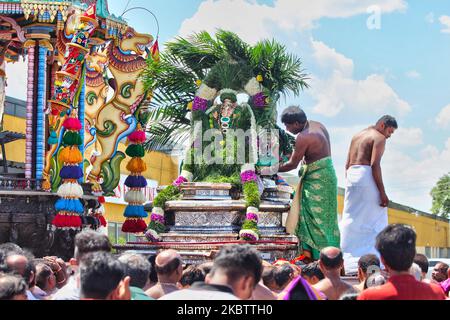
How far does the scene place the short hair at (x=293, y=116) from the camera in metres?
10.1

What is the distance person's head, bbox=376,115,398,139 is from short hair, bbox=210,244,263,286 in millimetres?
4988

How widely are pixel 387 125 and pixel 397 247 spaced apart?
192 inches

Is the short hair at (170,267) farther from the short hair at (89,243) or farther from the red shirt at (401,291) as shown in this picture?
the red shirt at (401,291)

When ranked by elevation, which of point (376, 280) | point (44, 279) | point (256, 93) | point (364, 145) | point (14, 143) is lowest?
point (44, 279)

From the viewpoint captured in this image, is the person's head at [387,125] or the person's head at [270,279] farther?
the person's head at [387,125]

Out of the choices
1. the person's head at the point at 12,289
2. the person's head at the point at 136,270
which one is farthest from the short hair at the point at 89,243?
the person's head at the point at 12,289

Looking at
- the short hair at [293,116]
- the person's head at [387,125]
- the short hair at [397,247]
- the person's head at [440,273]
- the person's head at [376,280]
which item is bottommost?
the person's head at [440,273]

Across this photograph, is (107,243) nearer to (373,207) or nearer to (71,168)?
(373,207)

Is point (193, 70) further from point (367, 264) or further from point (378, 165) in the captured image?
point (367, 264)

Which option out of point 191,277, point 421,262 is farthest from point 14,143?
point 191,277

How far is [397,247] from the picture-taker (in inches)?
186

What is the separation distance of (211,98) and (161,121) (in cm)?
115

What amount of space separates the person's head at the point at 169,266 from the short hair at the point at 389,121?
13.5ft

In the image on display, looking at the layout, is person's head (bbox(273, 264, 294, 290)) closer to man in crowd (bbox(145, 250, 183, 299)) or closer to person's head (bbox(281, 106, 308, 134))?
man in crowd (bbox(145, 250, 183, 299))
